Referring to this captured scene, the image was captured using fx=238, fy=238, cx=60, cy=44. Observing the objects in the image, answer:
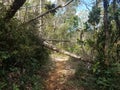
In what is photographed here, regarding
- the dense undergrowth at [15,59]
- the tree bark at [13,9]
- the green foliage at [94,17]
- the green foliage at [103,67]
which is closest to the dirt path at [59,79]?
the green foliage at [103,67]

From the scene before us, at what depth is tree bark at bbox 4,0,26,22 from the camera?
25.0ft

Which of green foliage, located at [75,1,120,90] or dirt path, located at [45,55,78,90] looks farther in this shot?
dirt path, located at [45,55,78,90]

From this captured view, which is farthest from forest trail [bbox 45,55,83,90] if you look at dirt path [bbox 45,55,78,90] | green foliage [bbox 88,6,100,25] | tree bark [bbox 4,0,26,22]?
tree bark [bbox 4,0,26,22]

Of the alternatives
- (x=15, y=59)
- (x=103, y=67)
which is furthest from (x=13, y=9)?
(x=103, y=67)

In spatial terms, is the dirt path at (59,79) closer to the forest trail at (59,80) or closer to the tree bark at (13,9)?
the forest trail at (59,80)

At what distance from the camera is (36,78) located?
8.72 m

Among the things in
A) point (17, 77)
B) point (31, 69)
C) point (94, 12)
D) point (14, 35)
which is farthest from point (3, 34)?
point (94, 12)

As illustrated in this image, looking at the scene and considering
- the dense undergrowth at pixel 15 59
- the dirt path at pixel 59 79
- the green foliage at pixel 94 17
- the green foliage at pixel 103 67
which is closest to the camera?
the dense undergrowth at pixel 15 59

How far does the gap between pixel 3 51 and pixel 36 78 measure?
1.94 metres

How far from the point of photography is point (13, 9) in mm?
7898

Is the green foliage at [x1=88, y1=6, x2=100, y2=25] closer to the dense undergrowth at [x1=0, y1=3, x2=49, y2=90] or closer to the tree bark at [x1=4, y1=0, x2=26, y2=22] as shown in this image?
the dense undergrowth at [x1=0, y1=3, x2=49, y2=90]

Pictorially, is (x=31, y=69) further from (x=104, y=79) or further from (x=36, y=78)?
(x=104, y=79)

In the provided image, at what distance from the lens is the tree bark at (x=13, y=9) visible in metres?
7.61

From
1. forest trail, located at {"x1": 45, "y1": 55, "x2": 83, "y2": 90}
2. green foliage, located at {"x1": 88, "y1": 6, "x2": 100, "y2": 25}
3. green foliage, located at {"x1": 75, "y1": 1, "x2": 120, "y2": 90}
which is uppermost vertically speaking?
green foliage, located at {"x1": 88, "y1": 6, "x2": 100, "y2": 25}
